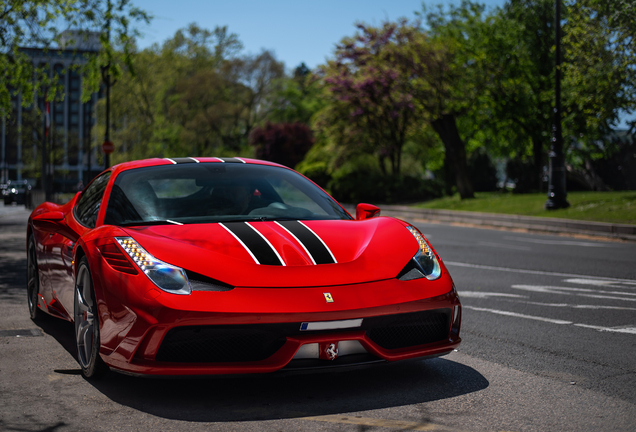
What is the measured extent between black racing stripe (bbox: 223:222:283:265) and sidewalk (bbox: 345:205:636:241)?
584 inches

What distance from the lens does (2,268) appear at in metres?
10.3

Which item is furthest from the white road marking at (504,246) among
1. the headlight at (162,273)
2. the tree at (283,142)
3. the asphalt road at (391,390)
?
the tree at (283,142)

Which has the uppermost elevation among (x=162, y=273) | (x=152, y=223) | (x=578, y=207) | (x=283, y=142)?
(x=283, y=142)

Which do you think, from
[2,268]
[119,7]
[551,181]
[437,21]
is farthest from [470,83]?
[2,268]

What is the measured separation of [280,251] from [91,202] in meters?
1.89

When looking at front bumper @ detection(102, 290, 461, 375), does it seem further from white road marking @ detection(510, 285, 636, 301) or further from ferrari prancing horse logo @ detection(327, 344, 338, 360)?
white road marking @ detection(510, 285, 636, 301)

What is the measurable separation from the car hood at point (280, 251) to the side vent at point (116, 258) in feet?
0.41

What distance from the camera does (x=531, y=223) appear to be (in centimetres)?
2073

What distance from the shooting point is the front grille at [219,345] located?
3.59 metres

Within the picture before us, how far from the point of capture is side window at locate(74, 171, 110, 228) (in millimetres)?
4884

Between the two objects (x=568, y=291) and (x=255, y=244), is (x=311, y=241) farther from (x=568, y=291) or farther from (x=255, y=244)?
(x=568, y=291)

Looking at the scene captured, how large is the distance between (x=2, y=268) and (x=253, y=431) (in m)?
8.18

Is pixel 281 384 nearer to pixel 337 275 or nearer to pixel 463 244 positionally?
pixel 337 275

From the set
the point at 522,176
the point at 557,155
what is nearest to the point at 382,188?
the point at 522,176
